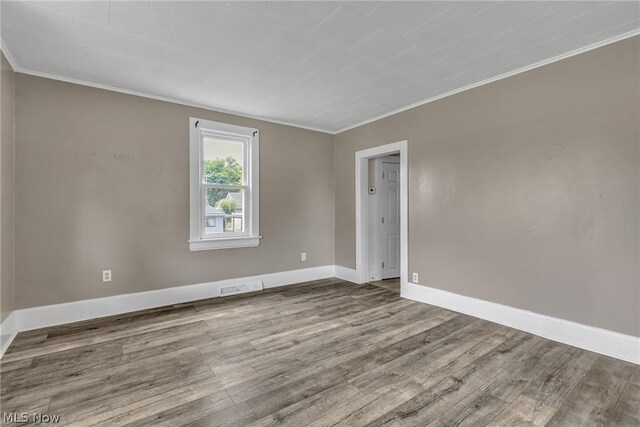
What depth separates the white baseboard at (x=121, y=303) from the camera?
2873 millimetres

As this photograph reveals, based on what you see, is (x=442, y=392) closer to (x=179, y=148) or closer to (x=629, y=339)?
(x=629, y=339)

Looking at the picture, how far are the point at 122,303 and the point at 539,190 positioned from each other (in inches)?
178

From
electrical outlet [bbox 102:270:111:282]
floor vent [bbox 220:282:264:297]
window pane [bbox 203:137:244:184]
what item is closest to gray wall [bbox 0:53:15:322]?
electrical outlet [bbox 102:270:111:282]

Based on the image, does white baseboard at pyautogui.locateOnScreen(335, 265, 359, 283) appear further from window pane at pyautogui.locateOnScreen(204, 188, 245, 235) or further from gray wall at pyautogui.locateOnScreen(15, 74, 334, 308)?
window pane at pyautogui.locateOnScreen(204, 188, 245, 235)

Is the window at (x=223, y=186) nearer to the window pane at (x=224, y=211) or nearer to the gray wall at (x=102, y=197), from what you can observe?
the window pane at (x=224, y=211)

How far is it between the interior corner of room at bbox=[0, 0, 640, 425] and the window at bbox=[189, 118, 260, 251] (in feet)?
0.10

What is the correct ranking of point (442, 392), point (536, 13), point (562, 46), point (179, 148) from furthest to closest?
point (179, 148)
point (562, 46)
point (536, 13)
point (442, 392)

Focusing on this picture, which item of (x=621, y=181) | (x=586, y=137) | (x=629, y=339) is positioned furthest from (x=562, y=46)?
(x=629, y=339)

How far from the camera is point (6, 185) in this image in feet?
8.48

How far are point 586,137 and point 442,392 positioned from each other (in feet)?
7.87

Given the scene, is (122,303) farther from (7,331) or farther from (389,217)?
(389,217)

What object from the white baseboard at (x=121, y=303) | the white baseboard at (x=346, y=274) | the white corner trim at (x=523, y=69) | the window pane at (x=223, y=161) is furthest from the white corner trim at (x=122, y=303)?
the white corner trim at (x=523, y=69)

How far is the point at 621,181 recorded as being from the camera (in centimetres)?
230

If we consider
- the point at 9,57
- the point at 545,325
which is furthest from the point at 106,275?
the point at 545,325
